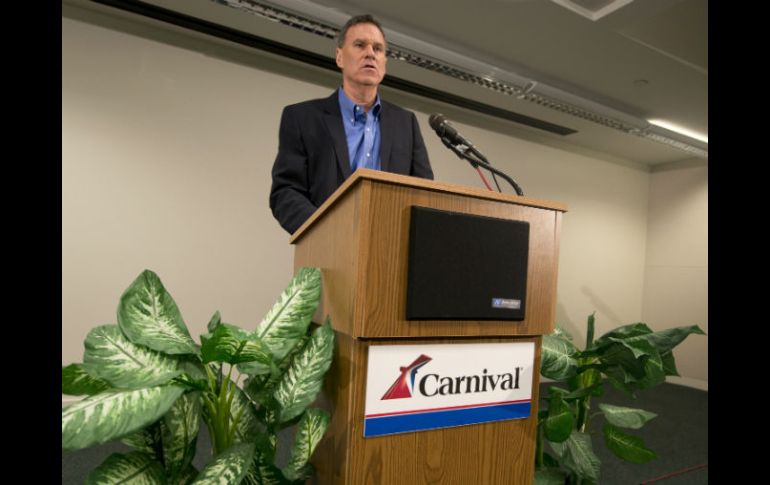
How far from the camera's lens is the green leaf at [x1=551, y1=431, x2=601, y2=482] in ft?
3.67

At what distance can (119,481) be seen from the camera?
701 mm

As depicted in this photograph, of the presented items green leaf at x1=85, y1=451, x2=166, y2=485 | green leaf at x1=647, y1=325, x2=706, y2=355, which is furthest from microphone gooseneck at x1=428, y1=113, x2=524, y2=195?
green leaf at x1=85, y1=451, x2=166, y2=485

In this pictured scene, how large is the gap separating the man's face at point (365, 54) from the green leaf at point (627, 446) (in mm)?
1252

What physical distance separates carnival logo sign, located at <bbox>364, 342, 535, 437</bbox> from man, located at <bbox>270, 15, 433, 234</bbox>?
712 mm

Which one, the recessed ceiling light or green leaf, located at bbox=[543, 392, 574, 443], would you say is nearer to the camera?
green leaf, located at bbox=[543, 392, 574, 443]

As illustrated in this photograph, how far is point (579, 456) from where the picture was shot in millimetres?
1137

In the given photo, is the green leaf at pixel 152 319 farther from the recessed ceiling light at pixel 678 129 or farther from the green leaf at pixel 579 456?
the recessed ceiling light at pixel 678 129

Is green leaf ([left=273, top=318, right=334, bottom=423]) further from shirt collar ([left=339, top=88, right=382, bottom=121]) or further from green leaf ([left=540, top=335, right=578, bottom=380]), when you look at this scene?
shirt collar ([left=339, top=88, right=382, bottom=121])

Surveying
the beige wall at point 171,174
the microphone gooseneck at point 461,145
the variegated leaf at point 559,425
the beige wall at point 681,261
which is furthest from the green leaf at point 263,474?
the beige wall at point 681,261

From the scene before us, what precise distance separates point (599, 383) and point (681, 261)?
18.5ft

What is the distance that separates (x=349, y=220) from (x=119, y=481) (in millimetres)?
553

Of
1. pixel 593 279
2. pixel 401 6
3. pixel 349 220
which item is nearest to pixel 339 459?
pixel 349 220

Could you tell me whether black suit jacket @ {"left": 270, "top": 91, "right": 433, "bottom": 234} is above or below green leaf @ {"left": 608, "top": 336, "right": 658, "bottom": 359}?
above

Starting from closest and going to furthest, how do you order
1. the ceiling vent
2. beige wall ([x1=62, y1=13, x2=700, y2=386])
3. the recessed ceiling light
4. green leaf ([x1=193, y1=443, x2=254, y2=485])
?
green leaf ([x1=193, y1=443, x2=254, y2=485]), the ceiling vent, beige wall ([x1=62, y1=13, x2=700, y2=386]), the recessed ceiling light
